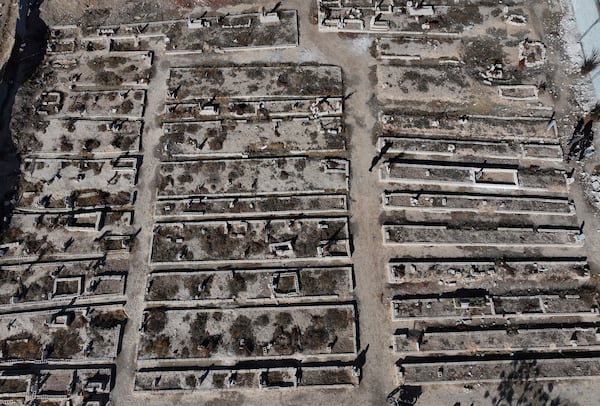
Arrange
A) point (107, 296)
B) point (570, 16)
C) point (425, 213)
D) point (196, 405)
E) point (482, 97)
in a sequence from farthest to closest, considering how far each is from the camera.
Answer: point (570, 16) < point (482, 97) < point (425, 213) < point (107, 296) < point (196, 405)

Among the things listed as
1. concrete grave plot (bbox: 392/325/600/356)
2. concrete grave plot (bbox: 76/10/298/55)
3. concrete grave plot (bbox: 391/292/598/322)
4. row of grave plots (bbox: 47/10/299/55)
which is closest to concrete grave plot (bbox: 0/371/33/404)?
concrete grave plot (bbox: 392/325/600/356)

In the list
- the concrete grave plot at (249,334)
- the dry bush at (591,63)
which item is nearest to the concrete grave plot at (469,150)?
the dry bush at (591,63)

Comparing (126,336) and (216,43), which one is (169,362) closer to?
(126,336)

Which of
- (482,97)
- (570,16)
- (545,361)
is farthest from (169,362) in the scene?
(570,16)

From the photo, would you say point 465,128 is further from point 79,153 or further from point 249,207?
point 79,153

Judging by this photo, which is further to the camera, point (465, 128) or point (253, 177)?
point (465, 128)

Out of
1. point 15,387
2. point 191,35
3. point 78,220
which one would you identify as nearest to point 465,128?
point 191,35
